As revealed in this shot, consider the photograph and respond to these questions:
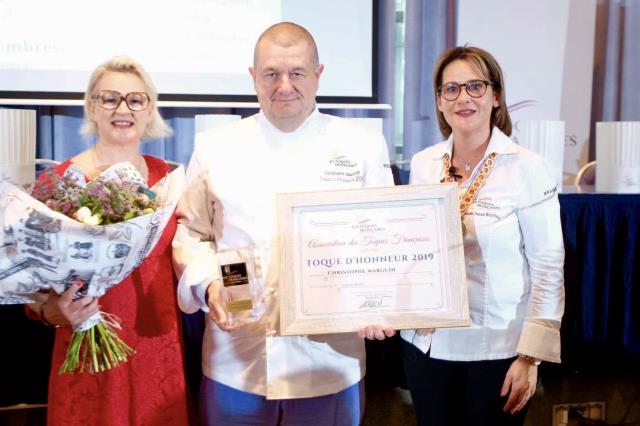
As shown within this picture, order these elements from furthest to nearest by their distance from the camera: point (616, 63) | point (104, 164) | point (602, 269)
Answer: point (616, 63) < point (602, 269) < point (104, 164)

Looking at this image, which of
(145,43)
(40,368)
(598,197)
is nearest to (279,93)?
(40,368)

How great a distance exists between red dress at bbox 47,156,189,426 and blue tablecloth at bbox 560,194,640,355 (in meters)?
1.76

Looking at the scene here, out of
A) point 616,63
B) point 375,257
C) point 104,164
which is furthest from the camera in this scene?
point 616,63

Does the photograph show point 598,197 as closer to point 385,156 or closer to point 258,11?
point 385,156

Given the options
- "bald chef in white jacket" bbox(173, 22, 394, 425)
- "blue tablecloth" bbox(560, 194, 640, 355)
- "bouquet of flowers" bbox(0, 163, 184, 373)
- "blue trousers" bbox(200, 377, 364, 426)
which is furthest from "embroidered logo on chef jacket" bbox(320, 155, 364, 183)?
"blue tablecloth" bbox(560, 194, 640, 355)

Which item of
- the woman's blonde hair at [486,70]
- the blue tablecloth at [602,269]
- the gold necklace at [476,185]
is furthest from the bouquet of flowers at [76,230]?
the blue tablecloth at [602,269]

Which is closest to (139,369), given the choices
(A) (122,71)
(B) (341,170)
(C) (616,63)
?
(B) (341,170)

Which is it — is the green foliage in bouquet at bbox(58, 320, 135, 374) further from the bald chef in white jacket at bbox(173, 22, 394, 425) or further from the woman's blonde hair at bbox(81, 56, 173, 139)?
the woman's blonde hair at bbox(81, 56, 173, 139)

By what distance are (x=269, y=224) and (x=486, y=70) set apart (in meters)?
0.80

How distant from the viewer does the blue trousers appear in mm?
1751

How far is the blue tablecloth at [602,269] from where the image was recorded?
9.18 ft

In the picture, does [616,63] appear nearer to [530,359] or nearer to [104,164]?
[530,359]

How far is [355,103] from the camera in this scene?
4469 mm

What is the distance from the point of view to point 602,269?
282cm
